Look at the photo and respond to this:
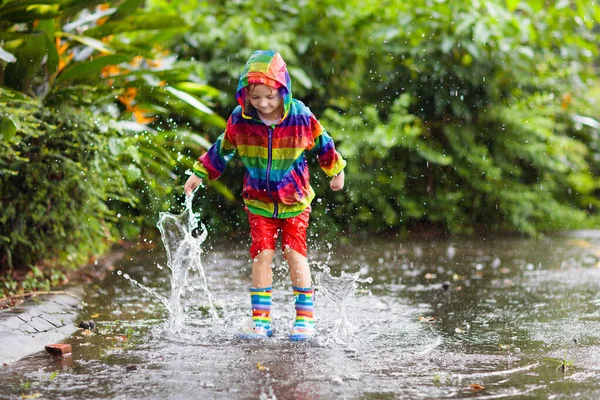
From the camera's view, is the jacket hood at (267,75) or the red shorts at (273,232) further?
the red shorts at (273,232)

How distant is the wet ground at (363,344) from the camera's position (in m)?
2.81

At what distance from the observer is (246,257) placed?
6785 millimetres

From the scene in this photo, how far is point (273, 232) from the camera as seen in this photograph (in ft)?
13.1

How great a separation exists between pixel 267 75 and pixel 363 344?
1267 mm

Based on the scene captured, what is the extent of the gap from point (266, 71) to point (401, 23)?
16.1ft

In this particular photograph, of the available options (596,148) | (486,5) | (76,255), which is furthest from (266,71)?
(596,148)

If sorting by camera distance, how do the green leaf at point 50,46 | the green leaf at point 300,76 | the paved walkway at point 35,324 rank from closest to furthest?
the paved walkway at point 35,324 → the green leaf at point 50,46 → the green leaf at point 300,76

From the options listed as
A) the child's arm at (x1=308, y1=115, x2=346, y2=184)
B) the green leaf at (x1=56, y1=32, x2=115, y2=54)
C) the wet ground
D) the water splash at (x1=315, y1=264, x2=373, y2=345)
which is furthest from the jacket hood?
the green leaf at (x1=56, y1=32, x2=115, y2=54)

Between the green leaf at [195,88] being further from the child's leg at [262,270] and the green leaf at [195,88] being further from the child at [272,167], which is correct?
the child's leg at [262,270]

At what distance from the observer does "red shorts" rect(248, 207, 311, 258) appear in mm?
3931

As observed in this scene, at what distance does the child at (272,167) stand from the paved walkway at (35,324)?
0.91 metres

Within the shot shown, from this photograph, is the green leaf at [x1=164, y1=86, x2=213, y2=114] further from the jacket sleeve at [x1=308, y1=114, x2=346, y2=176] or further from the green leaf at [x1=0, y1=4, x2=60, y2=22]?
the jacket sleeve at [x1=308, y1=114, x2=346, y2=176]

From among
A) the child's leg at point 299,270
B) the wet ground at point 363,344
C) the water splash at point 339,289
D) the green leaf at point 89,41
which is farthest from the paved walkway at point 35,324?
the green leaf at point 89,41

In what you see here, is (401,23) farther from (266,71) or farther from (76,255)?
(266,71)
